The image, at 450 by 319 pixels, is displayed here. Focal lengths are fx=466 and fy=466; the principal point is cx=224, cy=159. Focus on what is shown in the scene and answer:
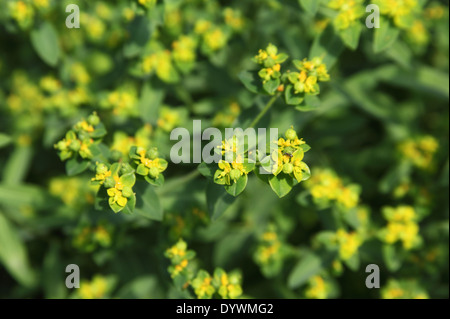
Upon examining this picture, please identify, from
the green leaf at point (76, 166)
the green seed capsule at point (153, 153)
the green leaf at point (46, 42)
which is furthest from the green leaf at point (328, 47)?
the green leaf at point (46, 42)

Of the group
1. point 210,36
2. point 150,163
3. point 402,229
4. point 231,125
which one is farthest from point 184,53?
point 402,229

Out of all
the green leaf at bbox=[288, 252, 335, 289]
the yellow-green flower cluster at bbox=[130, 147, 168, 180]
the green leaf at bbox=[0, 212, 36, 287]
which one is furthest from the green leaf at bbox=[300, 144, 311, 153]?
the green leaf at bbox=[0, 212, 36, 287]

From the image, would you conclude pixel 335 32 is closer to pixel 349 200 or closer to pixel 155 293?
pixel 349 200

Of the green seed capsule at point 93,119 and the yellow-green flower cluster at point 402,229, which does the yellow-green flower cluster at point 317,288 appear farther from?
the green seed capsule at point 93,119

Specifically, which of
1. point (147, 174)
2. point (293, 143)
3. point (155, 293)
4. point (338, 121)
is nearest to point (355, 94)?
point (338, 121)

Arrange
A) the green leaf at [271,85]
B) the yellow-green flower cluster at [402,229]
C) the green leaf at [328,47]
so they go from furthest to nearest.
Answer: the yellow-green flower cluster at [402,229] → the green leaf at [328,47] → the green leaf at [271,85]

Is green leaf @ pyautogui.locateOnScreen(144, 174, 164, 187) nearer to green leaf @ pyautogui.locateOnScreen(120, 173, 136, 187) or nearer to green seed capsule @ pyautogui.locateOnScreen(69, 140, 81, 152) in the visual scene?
green leaf @ pyautogui.locateOnScreen(120, 173, 136, 187)
